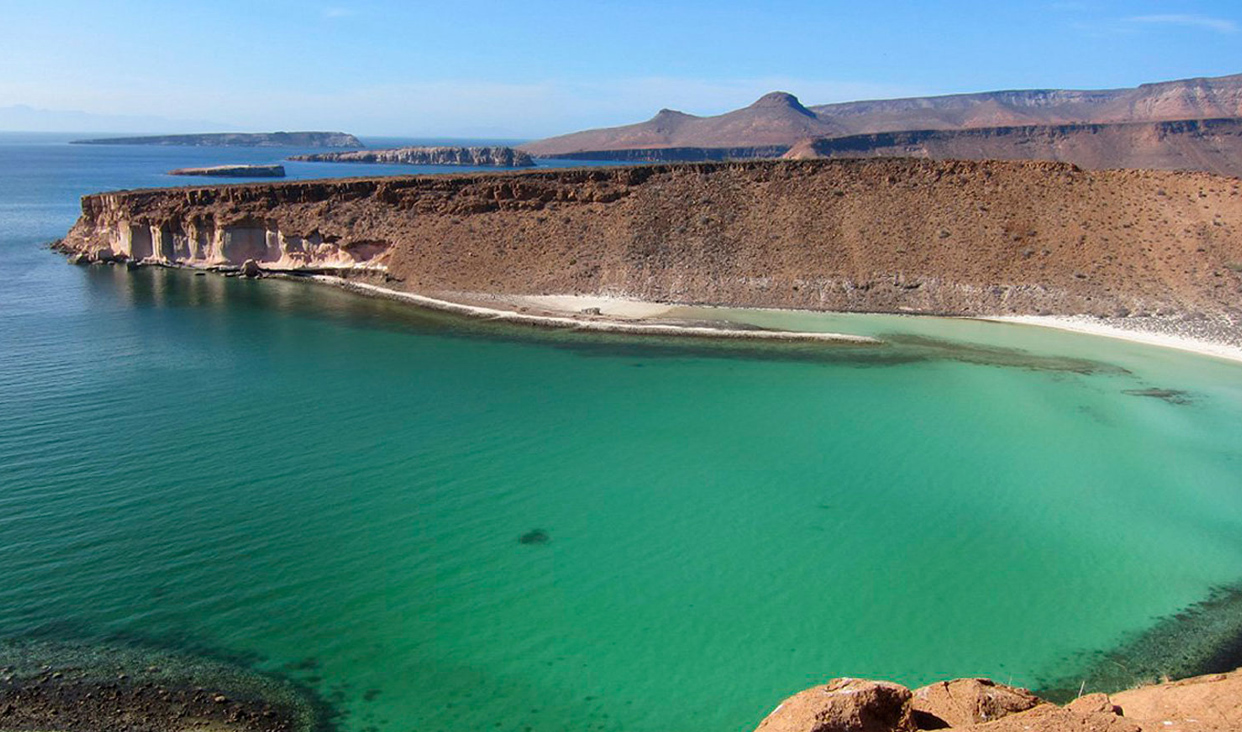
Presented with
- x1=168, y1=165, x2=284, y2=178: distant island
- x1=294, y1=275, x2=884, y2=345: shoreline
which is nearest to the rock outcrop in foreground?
x1=294, y1=275, x2=884, y2=345: shoreline

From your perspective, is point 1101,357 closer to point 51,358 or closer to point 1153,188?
point 1153,188

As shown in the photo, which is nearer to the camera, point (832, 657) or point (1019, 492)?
point (832, 657)

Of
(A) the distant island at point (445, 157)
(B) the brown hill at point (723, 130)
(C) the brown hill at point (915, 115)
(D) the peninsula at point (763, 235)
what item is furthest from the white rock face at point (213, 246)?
(B) the brown hill at point (723, 130)

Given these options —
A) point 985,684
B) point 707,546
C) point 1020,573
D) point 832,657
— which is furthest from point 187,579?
point 1020,573

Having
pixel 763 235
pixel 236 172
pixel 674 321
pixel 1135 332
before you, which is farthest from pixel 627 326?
pixel 236 172

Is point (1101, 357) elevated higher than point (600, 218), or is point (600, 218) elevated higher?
point (600, 218)
